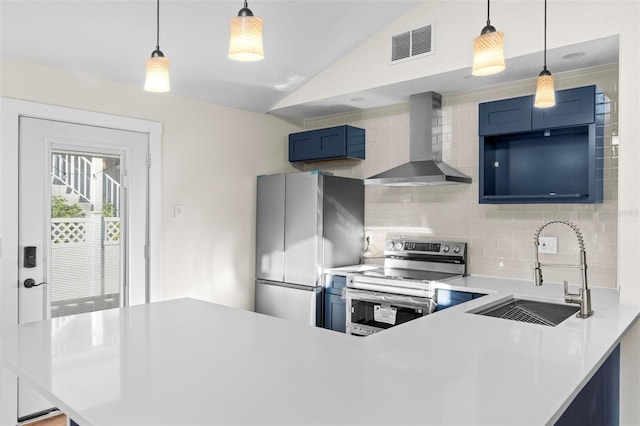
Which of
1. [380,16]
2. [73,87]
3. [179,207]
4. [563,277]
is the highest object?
[380,16]

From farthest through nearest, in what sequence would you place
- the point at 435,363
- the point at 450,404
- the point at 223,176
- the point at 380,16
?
the point at 223,176 < the point at 380,16 < the point at 435,363 < the point at 450,404

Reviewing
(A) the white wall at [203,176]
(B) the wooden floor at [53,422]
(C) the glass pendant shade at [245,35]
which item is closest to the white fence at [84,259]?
(A) the white wall at [203,176]

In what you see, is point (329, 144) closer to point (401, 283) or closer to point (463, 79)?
point (463, 79)

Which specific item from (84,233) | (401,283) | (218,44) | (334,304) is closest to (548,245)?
(401,283)

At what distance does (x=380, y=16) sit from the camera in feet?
11.5

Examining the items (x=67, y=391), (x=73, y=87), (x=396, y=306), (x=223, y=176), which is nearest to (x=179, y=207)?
(x=223, y=176)

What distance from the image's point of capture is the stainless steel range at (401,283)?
335 cm

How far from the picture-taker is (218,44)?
333 cm

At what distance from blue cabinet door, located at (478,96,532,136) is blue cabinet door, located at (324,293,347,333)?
5.58 feet

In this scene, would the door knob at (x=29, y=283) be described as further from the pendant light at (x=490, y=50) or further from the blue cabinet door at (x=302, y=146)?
the pendant light at (x=490, y=50)

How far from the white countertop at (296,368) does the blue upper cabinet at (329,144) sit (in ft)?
8.04

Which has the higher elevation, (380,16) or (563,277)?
(380,16)

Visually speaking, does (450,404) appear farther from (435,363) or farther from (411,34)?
(411,34)

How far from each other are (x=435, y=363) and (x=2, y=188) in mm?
2835
